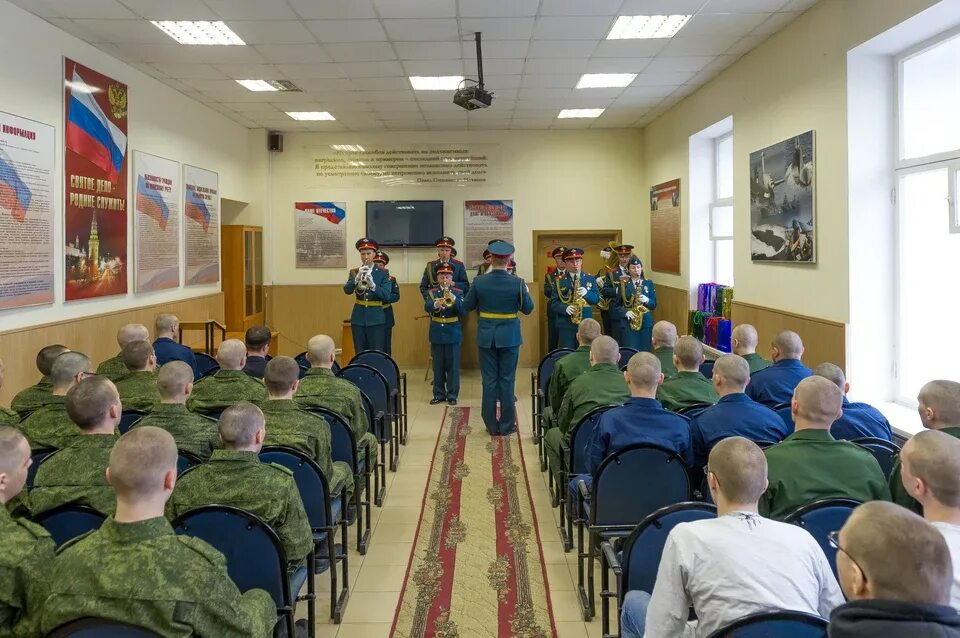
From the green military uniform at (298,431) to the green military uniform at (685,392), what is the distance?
1845 mm

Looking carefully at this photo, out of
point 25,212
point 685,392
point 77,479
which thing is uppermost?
point 25,212

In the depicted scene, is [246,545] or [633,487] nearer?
[246,545]

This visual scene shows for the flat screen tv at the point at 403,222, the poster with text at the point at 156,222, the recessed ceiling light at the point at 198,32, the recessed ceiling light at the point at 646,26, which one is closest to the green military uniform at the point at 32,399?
the recessed ceiling light at the point at 198,32

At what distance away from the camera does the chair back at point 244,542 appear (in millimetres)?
2305

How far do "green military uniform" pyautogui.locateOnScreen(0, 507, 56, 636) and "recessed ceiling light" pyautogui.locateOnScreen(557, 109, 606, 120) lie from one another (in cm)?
858

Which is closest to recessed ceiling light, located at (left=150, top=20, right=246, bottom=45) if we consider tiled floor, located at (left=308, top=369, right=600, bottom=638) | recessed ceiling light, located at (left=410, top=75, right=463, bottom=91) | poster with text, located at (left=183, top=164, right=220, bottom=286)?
recessed ceiling light, located at (left=410, top=75, right=463, bottom=91)

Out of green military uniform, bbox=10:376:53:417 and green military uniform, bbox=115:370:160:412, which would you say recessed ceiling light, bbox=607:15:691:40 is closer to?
green military uniform, bbox=115:370:160:412

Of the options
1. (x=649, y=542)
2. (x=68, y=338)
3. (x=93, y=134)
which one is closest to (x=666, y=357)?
(x=649, y=542)

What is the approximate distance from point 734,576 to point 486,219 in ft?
30.7

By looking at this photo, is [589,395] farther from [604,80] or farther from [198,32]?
[604,80]

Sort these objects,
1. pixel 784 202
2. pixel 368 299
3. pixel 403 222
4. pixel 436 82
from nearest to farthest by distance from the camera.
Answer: pixel 784 202
pixel 436 82
pixel 368 299
pixel 403 222

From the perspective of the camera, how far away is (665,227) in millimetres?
9719

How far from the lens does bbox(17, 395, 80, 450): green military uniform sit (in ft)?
10.4

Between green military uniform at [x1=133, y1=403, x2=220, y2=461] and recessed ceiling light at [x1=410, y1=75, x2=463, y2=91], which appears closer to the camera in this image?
green military uniform at [x1=133, y1=403, x2=220, y2=461]
